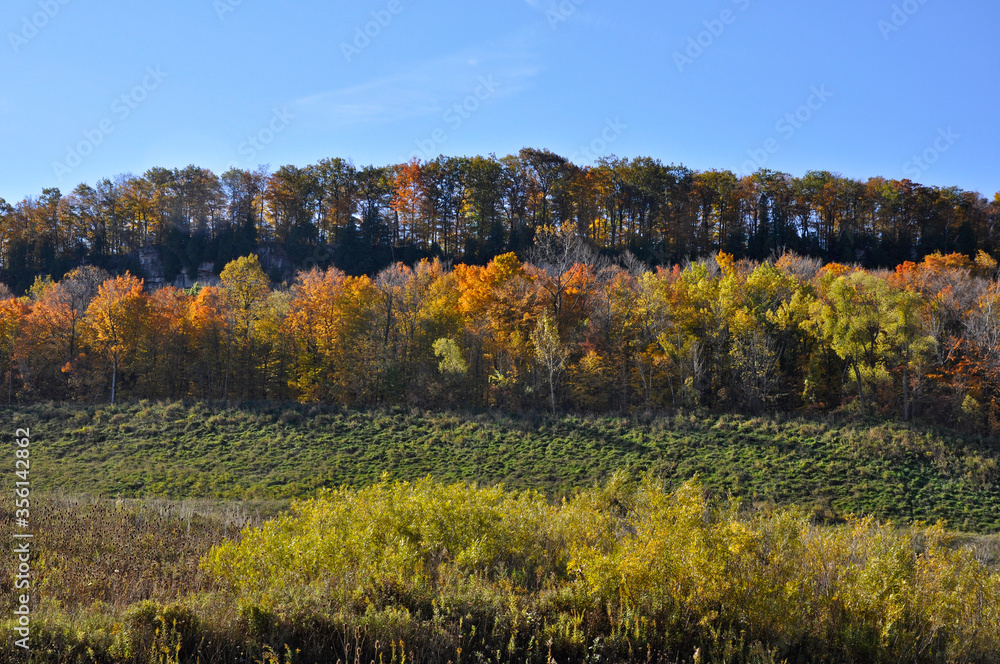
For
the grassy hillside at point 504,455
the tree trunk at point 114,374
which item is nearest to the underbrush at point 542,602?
the grassy hillside at point 504,455

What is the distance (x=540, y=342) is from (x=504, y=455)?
391 inches

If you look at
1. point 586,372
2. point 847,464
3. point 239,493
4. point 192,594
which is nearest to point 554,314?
point 586,372

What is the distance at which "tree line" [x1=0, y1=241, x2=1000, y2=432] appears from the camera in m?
36.8

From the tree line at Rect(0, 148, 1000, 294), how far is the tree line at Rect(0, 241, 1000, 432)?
22465 mm

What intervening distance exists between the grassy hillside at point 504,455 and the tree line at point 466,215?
120 feet

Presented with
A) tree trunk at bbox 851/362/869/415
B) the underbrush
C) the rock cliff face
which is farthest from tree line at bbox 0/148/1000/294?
the underbrush

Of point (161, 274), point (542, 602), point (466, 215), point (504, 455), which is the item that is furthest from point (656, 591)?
point (161, 274)

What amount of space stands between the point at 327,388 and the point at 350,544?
35244mm

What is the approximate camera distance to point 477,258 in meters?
70.1

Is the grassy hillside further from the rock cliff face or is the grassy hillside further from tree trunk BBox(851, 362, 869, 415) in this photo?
the rock cliff face

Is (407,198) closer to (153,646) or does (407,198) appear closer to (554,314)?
(554,314)

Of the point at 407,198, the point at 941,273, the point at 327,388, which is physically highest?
the point at 407,198

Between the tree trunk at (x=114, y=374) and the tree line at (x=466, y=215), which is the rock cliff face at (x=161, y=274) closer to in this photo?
the tree line at (x=466, y=215)

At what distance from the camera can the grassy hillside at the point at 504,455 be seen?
1006 inches
